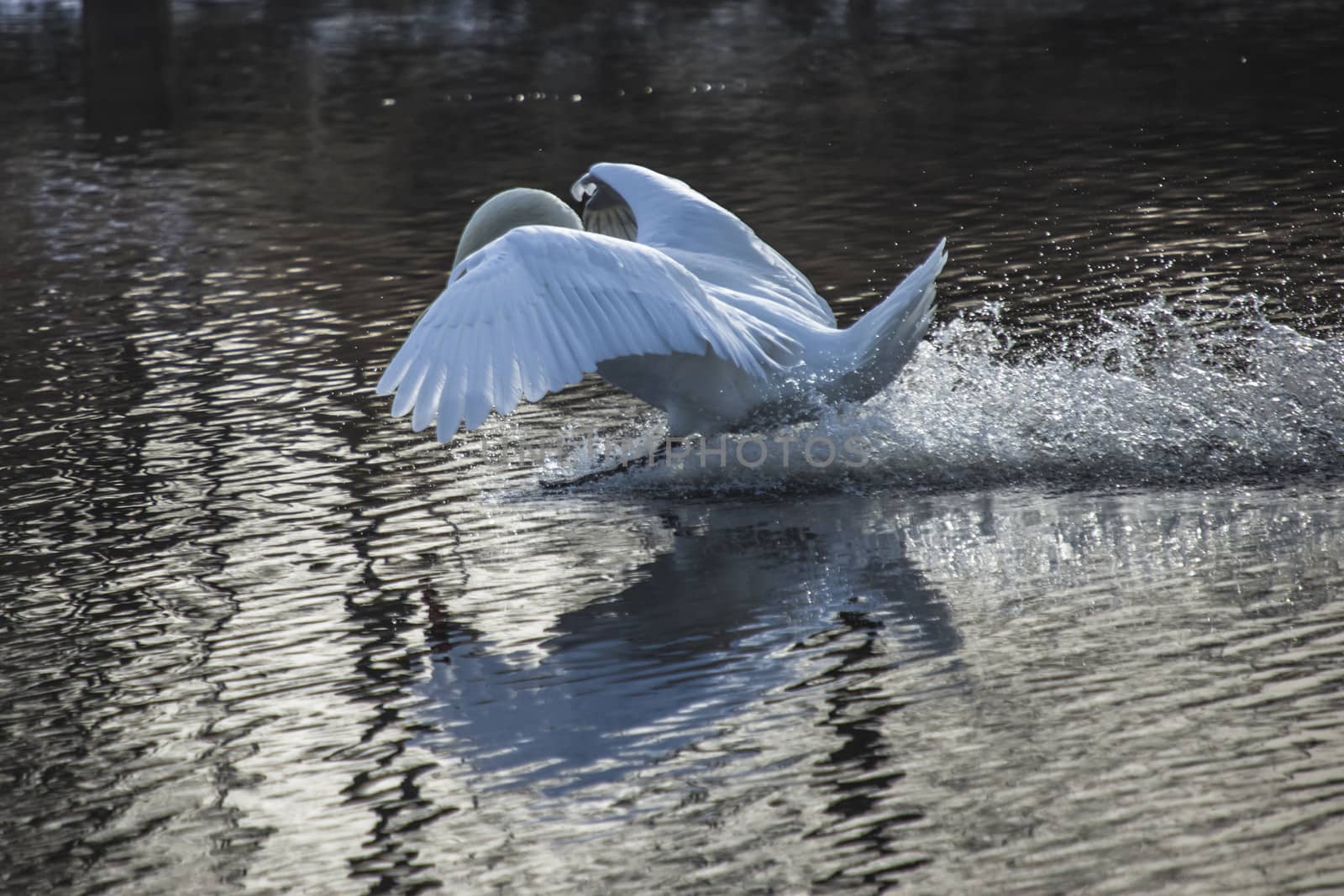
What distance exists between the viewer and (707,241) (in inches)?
294

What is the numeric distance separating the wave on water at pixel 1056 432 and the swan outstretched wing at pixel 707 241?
53 cm

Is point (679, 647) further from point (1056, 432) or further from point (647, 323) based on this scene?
point (1056, 432)

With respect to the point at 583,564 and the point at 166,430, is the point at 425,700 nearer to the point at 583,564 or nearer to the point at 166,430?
the point at 583,564

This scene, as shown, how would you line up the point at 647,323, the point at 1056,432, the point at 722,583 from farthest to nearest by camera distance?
the point at 1056,432, the point at 722,583, the point at 647,323

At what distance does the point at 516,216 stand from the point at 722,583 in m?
2.24

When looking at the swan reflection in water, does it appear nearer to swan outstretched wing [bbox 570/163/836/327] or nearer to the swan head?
swan outstretched wing [bbox 570/163/836/327]

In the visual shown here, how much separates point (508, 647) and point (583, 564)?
0.80 metres

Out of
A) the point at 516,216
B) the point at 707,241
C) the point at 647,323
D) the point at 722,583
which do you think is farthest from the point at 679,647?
the point at 516,216

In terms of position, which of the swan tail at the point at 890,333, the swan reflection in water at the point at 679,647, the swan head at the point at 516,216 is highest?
the swan head at the point at 516,216

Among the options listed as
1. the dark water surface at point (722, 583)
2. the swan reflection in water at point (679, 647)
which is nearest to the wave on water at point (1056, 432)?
the dark water surface at point (722, 583)

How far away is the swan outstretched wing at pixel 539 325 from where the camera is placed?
17.8 feet

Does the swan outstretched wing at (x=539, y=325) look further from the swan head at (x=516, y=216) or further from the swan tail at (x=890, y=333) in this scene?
the swan head at (x=516, y=216)

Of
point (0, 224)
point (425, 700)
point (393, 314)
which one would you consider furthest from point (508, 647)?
point (0, 224)

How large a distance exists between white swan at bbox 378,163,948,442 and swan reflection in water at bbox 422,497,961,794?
1.72ft
